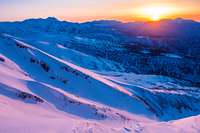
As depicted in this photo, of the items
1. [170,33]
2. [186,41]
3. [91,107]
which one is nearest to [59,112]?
[91,107]

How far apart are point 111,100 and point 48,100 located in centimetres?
568

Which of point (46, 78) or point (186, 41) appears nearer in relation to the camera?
point (46, 78)

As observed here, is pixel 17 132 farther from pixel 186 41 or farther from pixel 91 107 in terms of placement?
pixel 186 41

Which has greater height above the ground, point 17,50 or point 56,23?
point 56,23

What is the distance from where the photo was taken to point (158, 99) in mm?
14562

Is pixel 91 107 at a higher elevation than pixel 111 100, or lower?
higher

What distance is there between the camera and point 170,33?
19650 centimetres

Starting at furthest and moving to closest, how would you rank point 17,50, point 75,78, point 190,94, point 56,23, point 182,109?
point 56,23 → point 190,94 → point 182,109 → point 17,50 → point 75,78

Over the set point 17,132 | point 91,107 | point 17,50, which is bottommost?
point 91,107

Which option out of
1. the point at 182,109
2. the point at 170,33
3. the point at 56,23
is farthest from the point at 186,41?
the point at 182,109

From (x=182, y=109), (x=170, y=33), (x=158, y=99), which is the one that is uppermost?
(x=170, y=33)

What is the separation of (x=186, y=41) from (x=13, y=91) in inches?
6466

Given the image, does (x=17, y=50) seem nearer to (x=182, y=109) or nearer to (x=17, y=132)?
(x=17, y=132)

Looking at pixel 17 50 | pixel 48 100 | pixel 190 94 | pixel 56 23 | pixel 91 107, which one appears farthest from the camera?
pixel 56 23
